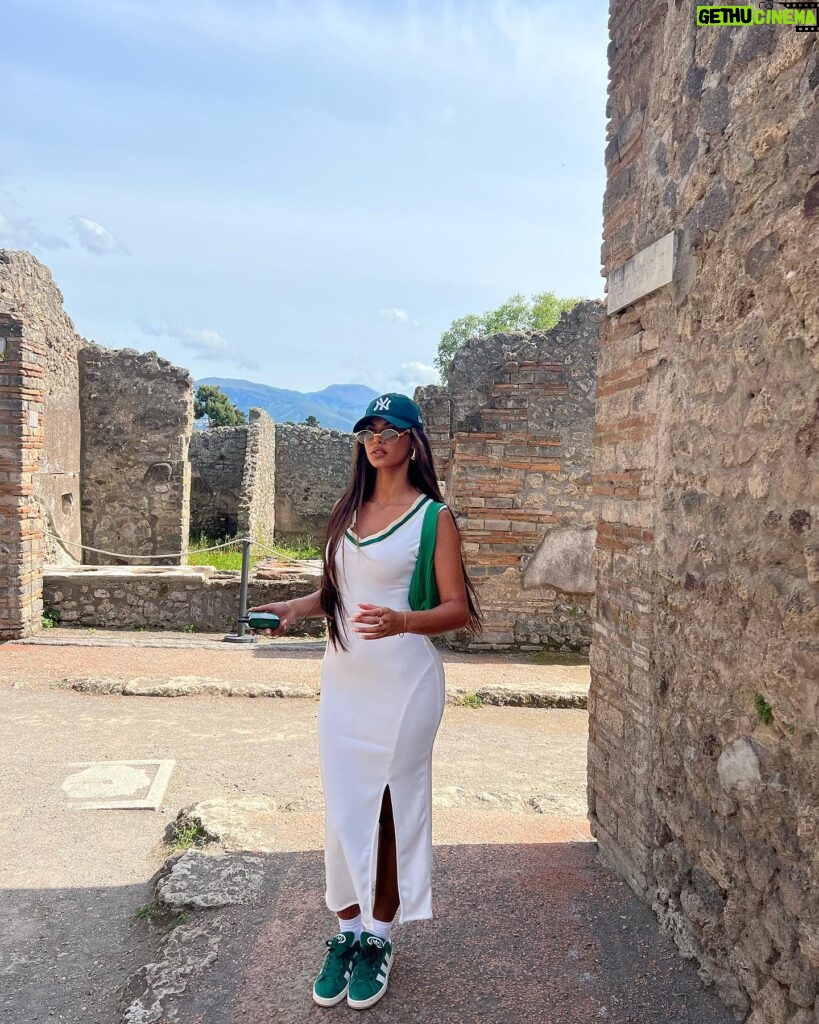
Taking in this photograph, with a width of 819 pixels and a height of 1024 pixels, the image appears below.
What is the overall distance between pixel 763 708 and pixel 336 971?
1516 millimetres

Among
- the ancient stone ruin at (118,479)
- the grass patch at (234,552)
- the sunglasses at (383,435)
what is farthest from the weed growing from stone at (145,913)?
the grass patch at (234,552)

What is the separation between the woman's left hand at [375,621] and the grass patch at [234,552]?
1131 centimetres

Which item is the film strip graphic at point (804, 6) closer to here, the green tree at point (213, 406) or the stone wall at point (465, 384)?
the stone wall at point (465, 384)

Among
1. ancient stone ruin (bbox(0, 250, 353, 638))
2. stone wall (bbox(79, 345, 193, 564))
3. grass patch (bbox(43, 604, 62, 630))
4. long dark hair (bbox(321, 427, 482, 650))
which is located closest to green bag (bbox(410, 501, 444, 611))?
long dark hair (bbox(321, 427, 482, 650))

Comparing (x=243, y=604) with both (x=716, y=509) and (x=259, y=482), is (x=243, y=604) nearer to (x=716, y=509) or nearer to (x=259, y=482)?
(x=716, y=509)

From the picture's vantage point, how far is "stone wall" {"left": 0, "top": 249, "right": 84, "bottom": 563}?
11.9 meters

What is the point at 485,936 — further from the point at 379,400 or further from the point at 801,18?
the point at 801,18

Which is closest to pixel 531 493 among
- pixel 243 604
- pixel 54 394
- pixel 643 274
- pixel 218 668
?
pixel 243 604

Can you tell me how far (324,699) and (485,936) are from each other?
3.54 feet

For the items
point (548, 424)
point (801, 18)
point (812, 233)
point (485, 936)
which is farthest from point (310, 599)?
point (548, 424)

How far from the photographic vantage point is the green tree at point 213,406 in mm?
41062

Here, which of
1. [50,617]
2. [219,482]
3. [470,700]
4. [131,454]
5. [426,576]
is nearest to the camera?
[426,576]

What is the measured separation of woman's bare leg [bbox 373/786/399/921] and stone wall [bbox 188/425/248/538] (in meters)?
17.2

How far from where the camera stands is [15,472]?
8328 millimetres
